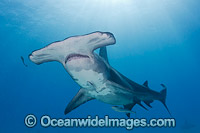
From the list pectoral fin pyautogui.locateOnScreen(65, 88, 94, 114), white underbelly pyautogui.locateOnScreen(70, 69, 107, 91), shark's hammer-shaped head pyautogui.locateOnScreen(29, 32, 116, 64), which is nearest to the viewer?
shark's hammer-shaped head pyautogui.locateOnScreen(29, 32, 116, 64)

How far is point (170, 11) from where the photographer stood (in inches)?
546

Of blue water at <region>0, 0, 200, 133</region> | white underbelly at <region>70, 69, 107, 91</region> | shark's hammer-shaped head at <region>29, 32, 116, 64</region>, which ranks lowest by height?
white underbelly at <region>70, 69, 107, 91</region>

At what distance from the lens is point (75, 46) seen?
2.98m

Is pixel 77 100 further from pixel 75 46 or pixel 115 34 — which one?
pixel 115 34

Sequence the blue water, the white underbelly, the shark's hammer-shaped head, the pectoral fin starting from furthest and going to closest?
1. the blue water
2. the pectoral fin
3. the white underbelly
4. the shark's hammer-shaped head

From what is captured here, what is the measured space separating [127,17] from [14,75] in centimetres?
3156

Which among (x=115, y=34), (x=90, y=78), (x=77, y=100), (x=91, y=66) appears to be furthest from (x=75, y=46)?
(x=115, y=34)

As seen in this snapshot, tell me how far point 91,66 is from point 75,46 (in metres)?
0.58

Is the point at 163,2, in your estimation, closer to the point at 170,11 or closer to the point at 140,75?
the point at 170,11

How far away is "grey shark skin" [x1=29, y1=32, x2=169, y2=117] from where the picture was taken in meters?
2.95

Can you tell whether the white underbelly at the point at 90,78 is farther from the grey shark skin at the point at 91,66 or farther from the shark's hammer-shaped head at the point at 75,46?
the shark's hammer-shaped head at the point at 75,46

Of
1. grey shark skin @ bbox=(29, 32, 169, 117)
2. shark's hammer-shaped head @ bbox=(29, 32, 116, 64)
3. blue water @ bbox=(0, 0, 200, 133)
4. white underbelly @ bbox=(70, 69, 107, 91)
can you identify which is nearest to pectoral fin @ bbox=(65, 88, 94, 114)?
grey shark skin @ bbox=(29, 32, 169, 117)

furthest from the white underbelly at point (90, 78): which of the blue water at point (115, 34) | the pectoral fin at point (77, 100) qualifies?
the blue water at point (115, 34)

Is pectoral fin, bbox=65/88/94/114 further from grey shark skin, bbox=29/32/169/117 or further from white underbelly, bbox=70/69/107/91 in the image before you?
white underbelly, bbox=70/69/107/91
